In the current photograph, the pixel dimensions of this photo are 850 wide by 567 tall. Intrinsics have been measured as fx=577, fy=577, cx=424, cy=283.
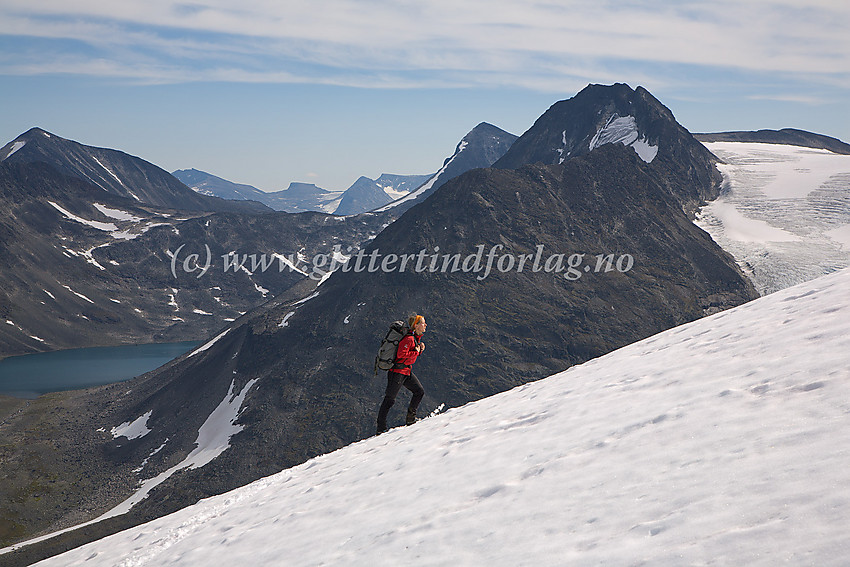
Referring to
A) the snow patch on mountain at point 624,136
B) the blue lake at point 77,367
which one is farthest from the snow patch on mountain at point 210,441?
the snow patch on mountain at point 624,136

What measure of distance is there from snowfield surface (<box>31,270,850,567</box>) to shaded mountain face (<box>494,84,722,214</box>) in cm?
9148

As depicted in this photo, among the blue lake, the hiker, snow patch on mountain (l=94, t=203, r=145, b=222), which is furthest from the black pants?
snow patch on mountain (l=94, t=203, r=145, b=222)

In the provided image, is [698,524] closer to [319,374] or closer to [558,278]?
[319,374]

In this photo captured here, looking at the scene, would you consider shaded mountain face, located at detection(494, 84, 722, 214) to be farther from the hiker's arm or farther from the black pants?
the hiker's arm

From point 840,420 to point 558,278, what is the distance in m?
Result: 62.4

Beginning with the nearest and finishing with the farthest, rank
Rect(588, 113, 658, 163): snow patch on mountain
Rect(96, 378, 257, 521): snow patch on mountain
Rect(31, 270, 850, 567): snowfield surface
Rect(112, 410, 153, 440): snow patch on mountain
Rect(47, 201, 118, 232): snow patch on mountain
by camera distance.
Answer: Rect(31, 270, 850, 567): snowfield surface < Rect(96, 378, 257, 521): snow patch on mountain < Rect(112, 410, 153, 440): snow patch on mountain < Rect(588, 113, 658, 163): snow patch on mountain < Rect(47, 201, 118, 232): snow patch on mountain

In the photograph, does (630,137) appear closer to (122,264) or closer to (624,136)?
(624,136)

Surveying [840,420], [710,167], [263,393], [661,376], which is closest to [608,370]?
[661,376]

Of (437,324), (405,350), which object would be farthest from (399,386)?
(437,324)

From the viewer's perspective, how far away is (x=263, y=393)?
5738 centimetres

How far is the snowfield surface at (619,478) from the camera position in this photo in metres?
5.93

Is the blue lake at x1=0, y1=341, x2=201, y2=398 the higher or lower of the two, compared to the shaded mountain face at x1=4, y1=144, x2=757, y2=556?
lower

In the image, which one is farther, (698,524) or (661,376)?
(661,376)

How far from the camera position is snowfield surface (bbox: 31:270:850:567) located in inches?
234
